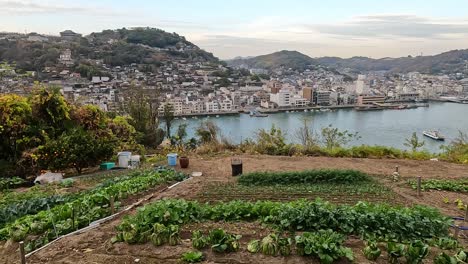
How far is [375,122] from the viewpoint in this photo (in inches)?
1743

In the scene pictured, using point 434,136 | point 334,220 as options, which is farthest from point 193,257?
point 434,136

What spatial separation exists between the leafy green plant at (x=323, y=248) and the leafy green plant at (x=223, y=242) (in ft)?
2.08

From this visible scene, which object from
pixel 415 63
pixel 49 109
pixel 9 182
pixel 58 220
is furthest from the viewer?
pixel 415 63

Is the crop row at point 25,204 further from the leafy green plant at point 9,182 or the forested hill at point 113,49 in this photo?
the forested hill at point 113,49

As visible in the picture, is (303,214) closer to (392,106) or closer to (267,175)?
(267,175)

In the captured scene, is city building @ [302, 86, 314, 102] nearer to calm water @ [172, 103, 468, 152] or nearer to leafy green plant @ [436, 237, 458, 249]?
calm water @ [172, 103, 468, 152]

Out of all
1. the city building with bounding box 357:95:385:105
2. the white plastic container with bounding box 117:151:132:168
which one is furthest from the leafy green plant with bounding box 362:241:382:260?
the city building with bounding box 357:95:385:105

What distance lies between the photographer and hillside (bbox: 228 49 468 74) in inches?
→ 5177

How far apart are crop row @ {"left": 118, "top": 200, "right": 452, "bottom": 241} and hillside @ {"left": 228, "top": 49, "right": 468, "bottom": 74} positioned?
13382cm

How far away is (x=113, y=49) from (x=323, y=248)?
88.2 metres

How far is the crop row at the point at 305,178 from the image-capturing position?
7426 mm

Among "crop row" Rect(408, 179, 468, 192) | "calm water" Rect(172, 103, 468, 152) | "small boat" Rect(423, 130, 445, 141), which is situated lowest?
"calm water" Rect(172, 103, 468, 152)

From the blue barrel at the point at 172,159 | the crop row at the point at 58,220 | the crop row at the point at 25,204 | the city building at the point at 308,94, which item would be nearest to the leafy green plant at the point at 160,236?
the crop row at the point at 58,220

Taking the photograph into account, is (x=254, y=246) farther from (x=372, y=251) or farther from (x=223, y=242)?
(x=372, y=251)
